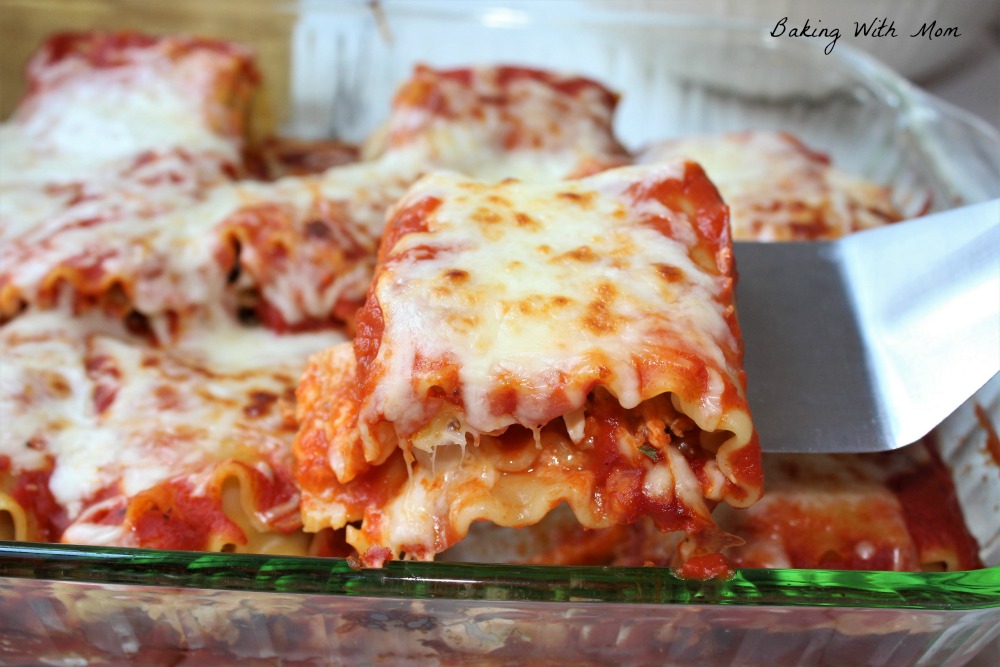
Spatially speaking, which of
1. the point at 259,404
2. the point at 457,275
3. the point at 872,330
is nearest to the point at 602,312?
the point at 457,275

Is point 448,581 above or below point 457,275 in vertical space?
below

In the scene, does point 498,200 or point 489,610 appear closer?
point 489,610

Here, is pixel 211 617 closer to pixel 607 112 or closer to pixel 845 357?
pixel 845 357

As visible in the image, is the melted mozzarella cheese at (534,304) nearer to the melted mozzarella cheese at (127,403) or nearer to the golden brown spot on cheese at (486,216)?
the golden brown spot on cheese at (486,216)

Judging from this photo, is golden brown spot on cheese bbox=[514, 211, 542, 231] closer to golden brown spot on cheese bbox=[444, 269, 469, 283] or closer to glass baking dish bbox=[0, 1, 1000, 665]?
golden brown spot on cheese bbox=[444, 269, 469, 283]

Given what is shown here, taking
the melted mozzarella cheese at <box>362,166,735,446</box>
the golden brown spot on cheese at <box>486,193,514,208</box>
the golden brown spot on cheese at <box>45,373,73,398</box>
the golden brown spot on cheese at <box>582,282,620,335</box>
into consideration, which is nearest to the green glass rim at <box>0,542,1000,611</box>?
the melted mozzarella cheese at <box>362,166,735,446</box>

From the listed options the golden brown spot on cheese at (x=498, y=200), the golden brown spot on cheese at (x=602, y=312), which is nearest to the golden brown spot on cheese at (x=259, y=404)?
the golden brown spot on cheese at (x=498, y=200)

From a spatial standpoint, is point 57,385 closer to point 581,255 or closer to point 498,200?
point 498,200
